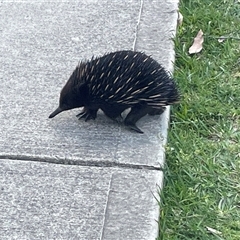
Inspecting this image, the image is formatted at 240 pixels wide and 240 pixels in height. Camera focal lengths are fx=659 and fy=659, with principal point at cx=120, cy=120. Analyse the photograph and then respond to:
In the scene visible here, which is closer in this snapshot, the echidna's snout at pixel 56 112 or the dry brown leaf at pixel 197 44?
the echidna's snout at pixel 56 112

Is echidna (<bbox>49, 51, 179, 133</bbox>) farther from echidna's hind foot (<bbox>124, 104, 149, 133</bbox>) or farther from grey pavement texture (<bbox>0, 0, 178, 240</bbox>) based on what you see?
grey pavement texture (<bbox>0, 0, 178, 240</bbox>)

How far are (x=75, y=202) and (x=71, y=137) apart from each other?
23.9 inches

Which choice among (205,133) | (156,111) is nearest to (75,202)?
(156,111)

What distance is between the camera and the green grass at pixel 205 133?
12.3ft

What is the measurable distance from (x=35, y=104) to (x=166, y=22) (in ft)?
4.77

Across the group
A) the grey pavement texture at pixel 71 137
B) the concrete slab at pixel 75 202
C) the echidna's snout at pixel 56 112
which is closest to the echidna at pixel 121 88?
the echidna's snout at pixel 56 112

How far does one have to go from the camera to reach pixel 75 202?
382 cm

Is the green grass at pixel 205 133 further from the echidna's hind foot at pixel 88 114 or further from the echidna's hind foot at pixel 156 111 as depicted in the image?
the echidna's hind foot at pixel 88 114

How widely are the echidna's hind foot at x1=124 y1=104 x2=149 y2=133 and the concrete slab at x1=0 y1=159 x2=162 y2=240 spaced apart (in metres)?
0.42

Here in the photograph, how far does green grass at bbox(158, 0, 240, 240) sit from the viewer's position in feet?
12.3

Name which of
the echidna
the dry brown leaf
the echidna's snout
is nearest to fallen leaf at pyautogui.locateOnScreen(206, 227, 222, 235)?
the echidna

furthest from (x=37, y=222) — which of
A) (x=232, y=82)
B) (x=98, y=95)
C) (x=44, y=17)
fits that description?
(x=44, y=17)

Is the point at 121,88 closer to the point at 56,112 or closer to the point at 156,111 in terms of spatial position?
the point at 156,111

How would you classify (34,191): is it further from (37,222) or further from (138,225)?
(138,225)
